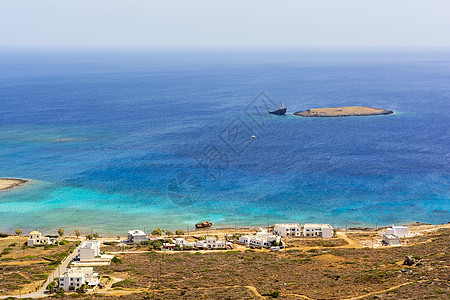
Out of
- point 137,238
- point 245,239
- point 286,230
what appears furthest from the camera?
point 286,230

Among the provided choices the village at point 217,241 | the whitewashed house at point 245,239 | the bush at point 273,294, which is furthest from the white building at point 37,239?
the bush at point 273,294

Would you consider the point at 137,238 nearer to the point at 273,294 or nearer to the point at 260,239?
the point at 260,239

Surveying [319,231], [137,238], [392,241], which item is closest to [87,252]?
Answer: [137,238]

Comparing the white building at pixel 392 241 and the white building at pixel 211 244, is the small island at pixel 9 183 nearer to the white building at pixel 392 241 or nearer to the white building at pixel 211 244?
the white building at pixel 211 244

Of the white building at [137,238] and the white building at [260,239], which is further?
the white building at [137,238]

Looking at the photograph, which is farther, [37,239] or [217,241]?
[37,239]

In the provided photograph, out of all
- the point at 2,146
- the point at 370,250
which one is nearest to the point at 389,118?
the point at 370,250

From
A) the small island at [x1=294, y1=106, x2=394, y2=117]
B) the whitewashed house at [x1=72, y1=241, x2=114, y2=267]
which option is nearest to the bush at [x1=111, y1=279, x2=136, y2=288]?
the whitewashed house at [x1=72, y1=241, x2=114, y2=267]
